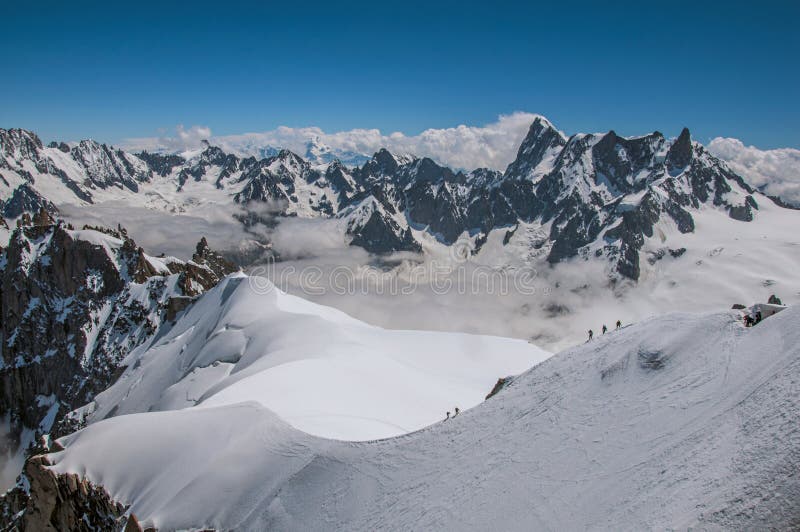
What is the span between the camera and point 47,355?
156 meters

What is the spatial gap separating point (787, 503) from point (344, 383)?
119 feet

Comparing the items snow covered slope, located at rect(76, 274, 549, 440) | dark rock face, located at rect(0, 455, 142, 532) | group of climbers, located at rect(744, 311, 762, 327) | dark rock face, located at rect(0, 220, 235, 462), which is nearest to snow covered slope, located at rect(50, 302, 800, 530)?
group of climbers, located at rect(744, 311, 762, 327)

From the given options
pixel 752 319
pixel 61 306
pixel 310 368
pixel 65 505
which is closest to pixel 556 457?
pixel 752 319

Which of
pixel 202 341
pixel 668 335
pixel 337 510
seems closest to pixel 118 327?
pixel 202 341

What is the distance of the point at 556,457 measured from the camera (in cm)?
1728

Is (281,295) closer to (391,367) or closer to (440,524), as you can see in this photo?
(391,367)

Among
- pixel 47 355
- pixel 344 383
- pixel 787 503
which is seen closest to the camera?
pixel 787 503

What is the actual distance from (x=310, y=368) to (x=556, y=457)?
1274 inches

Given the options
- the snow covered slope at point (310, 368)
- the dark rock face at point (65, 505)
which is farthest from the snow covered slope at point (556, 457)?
the snow covered slope at point (310, 368)

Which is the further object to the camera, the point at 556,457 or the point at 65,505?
the point at 65,505

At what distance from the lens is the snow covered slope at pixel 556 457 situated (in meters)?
12.7

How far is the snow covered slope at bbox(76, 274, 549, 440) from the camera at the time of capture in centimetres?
3703

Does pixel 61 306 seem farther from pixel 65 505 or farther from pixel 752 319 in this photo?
pixel 752 319

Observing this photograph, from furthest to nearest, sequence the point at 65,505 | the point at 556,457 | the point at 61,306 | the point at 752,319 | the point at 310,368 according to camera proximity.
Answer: the point at 61,306
the point at 310,368
the point at 65,505
the point at 752,319
the point at 556,457
